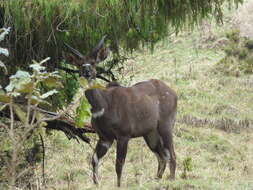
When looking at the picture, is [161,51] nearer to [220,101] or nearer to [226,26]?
[226,26]

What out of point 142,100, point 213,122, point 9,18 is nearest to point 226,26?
point 213,122

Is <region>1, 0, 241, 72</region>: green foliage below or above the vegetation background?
above

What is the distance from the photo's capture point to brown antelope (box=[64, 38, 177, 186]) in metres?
8.63

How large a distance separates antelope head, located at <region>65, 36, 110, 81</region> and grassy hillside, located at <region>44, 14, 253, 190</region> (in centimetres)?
113

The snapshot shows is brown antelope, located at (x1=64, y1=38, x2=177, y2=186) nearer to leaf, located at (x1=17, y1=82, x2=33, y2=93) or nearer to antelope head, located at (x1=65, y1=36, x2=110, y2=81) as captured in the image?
antelope head, located at (x1=65, y1=36, x2=110, y2=81)

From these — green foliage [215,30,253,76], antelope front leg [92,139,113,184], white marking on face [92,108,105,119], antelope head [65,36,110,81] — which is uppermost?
antelope head [65,36,110,81]

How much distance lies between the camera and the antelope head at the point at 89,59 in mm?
8211

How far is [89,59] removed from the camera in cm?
841

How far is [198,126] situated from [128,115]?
256 inches

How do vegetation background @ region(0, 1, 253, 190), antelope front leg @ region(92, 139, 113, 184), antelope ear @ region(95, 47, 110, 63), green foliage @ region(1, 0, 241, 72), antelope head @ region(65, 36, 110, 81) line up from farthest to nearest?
vegetation background @ region(0, 1, 253, 190) → antelope front leg @ region(92, 139, 113, 184) → antelope ear @ region(95, 47, 110, 63) → antelope head @ region(65, 36, 110, 81) → green foliage @ region(1, 0, 241, 72)

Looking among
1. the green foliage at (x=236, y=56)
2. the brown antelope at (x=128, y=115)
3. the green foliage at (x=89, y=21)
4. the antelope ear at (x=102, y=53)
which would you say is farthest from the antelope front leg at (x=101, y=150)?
the green foliage at (x=236, y=56)

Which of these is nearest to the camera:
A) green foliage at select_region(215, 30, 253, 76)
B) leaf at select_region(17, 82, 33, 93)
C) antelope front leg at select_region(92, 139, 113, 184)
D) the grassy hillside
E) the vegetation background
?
leaf at select_region(17, 82, 33, 93)

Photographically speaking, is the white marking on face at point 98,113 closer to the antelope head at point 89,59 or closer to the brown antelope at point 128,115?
the brown antelope at point 128,115

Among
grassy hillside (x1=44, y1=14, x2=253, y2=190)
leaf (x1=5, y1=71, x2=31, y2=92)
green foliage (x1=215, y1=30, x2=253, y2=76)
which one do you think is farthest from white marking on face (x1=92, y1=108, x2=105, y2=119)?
green foliage (x1=215, y1=30, x2=253, y2=76)
